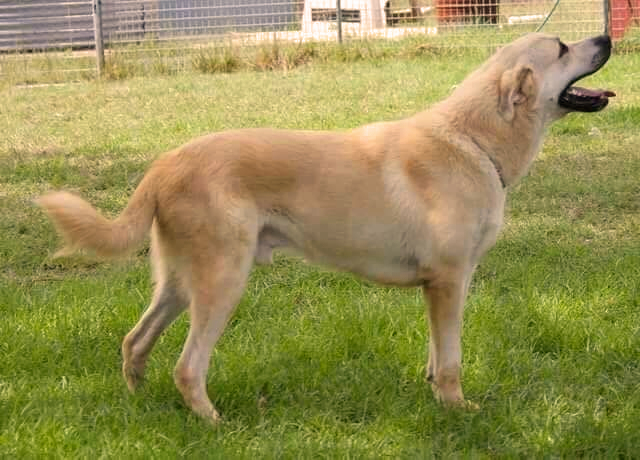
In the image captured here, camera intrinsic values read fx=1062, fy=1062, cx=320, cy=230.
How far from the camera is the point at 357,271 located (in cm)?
436

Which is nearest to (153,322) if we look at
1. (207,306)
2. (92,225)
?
(207,306)

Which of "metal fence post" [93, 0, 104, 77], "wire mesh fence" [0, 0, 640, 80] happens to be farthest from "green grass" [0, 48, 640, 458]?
"wire mesh fence" [0, 0, 640, 80]

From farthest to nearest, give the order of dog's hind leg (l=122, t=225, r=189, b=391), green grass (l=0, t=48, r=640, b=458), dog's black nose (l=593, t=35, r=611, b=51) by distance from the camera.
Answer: dog's black nose (l=593, t=35, r=611, b=51), dog's hind leg (l=122, t=225, r=189, b=391), green grass (l=0, t=48, r=640, b=458)

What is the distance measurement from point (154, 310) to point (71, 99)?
8948 mm

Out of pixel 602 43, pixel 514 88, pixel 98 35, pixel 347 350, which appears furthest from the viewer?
pixel 98 35

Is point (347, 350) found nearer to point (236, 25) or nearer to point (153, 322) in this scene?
point (153, 322)

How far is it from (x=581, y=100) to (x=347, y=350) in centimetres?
148

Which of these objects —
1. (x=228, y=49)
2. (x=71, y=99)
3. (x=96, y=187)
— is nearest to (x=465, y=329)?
(x=96, y=187)

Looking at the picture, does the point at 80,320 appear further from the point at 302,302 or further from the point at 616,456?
the point at 616,456

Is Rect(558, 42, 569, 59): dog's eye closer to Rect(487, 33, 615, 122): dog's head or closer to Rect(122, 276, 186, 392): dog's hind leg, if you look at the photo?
Rect(487, 33, 615, 122): dog's head

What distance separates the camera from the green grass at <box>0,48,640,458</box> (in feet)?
12.5

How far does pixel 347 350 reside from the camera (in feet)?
15.5

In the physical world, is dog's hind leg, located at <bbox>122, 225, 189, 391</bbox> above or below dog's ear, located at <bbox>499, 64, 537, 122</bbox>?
below

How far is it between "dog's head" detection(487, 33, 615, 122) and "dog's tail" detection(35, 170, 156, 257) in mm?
1544
